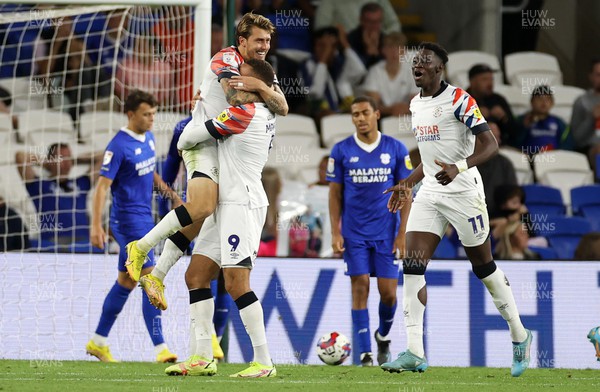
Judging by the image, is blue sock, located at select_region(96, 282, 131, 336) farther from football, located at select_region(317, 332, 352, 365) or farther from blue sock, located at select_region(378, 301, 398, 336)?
blue sock, located at select_region(378, 301, 398, 336)

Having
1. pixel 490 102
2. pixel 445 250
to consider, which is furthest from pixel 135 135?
pixel 490 102

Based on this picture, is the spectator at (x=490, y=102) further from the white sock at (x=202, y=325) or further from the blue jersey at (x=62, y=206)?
the white sock at (x=202, y=325)

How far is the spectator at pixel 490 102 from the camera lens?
12.2m

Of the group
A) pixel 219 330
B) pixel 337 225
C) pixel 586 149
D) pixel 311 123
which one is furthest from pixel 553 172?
pixel 219 330

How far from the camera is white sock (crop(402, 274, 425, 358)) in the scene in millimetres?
7094

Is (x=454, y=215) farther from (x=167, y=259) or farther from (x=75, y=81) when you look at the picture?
(x=75, y=81)

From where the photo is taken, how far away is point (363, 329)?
8.95m

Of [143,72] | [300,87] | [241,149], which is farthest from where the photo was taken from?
[300,87]

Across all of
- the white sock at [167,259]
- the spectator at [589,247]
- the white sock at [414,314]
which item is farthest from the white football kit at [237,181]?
the spectator at [589,247]

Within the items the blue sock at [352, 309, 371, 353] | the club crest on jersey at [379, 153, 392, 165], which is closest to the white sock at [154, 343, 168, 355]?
the blue sock at [352, 309, 371, 353]

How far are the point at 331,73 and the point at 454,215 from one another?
19.9ft

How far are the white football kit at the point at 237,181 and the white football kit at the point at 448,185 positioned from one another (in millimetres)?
1126

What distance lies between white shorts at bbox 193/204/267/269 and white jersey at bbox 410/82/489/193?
1.27 m

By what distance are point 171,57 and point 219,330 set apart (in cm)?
280
